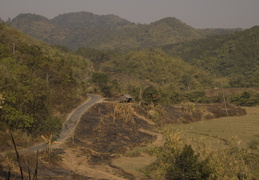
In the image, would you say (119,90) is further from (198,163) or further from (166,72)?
(166,72)

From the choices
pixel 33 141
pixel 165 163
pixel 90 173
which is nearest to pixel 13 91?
pixel 33 141

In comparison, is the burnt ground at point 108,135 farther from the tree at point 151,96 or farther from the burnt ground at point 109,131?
the tree at point 151,96

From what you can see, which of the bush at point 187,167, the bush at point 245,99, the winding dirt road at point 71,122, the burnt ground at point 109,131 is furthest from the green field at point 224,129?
the bush at point 245,99

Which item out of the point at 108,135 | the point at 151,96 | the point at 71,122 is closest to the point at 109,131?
the point at 108,135

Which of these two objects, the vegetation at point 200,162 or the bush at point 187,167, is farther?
the bush at point 187,167

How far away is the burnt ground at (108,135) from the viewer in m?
26.2

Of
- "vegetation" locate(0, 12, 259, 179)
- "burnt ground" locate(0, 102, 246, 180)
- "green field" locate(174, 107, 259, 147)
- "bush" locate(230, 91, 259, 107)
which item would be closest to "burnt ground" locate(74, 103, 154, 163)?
"burnt ground" locate(0, 102, 246, 180)

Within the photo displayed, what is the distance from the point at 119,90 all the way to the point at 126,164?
160ft

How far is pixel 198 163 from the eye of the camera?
2123cm

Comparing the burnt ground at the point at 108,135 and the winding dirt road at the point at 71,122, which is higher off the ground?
the winding dirt road at the point at 71,122

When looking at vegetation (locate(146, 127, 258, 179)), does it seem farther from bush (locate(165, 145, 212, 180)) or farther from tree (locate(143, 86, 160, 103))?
tree (locate(143, 86, 160, 103))

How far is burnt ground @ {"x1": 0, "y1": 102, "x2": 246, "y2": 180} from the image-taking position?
26.2m

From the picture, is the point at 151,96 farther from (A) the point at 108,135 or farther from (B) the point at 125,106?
(A) the point at 108,135

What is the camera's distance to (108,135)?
43406mm
